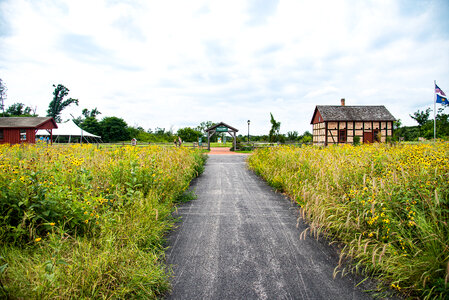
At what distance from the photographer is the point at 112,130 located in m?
54.5

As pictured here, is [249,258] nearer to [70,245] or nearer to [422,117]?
[70,245]

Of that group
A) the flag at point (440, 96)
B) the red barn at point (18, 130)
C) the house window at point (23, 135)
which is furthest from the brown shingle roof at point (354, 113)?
the house window at point (23, 135)

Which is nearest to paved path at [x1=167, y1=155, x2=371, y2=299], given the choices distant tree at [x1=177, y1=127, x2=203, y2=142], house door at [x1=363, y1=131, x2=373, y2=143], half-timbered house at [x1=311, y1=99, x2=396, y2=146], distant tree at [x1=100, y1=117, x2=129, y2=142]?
half-timbered house at [x1=311, y1=99, x2=396, y2=146]

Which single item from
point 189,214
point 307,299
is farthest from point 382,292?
point 189,214

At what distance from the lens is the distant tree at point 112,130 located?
54.5 metres

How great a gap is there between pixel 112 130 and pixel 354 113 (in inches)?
1914

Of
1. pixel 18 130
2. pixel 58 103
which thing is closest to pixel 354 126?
pixel 18 130

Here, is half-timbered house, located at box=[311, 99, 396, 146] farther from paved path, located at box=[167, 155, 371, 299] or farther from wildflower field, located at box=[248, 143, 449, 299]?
paved path, located at box=[167, 155, 371, 299]

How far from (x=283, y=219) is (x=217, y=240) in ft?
5.48

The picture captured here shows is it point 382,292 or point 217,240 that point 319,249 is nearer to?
point 382,292

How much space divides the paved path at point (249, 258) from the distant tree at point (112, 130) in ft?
179

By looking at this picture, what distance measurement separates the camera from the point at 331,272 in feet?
9.84

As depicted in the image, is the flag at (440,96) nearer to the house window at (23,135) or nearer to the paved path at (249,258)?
the paved path at (249,258)

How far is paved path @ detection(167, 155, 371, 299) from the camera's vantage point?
2635 millimetres
